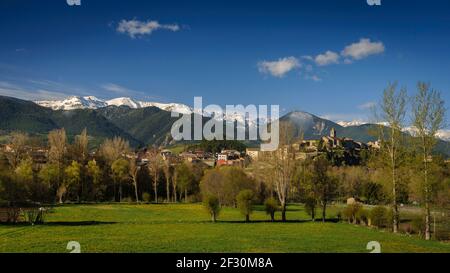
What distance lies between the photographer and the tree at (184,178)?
8019 cm

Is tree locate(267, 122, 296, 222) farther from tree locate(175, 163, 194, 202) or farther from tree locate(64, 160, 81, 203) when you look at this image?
tree locate(64, 160, 81, 203)

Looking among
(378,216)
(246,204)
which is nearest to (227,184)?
(246,204)

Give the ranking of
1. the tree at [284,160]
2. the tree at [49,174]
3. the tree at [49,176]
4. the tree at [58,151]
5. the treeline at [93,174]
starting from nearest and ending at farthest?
the tree at [284,160], the tree at [49,176], the tree at [49,174], the treeline at [93,174], the tree at [58,151]

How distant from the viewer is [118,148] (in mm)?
92875

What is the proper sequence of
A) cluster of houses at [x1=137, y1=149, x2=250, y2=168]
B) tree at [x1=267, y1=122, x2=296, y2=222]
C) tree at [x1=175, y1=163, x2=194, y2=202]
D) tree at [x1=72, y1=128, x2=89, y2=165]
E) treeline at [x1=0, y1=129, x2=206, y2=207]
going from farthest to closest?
1. cluster of houses at [x1=137, y1=149, x2=250, y2=168]
2. tree at [x1=72, y1=128, x2=89, y2=165]
3. tree at [x1=175, y1=163, x2=194, y2=202]
4. treeline at [x1=0, y1=129, x2=206, y2=207]
5. tree at [x1=267, y1=122, x2=296, y2=222]

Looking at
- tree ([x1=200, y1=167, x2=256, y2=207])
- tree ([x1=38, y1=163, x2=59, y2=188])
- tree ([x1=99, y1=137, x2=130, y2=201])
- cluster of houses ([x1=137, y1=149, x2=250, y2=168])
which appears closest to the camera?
tree ([x1=200, y1=167, x2=256, y2=207])

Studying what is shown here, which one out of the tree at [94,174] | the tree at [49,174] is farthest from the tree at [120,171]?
the tree at [49,174]

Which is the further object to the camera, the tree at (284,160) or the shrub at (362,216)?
the tree at (284,160)

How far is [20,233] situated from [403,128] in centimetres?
2905

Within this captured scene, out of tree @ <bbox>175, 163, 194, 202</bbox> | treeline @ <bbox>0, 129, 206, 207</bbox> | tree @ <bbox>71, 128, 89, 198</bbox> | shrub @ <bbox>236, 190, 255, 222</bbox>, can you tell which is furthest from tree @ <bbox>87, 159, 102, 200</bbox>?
shrub @ <bbox>236, 190, 255, 222</bbox>

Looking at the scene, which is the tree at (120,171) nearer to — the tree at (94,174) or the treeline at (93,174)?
the treeline at (93,174)

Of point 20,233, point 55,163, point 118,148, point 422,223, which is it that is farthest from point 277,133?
point 118,148

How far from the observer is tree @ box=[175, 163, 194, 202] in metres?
80.2

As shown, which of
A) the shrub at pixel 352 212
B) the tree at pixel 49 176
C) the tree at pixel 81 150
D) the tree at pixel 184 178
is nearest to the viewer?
the shrub at pixel 352 212
